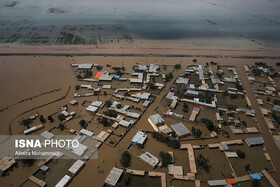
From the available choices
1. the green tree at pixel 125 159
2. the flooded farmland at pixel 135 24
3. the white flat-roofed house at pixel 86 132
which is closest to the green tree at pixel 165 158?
the green tree at pixel 125 159

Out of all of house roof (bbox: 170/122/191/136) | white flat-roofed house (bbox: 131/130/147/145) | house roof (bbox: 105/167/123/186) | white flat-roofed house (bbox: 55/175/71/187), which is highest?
house roof (bbox: 170/122/191/136)

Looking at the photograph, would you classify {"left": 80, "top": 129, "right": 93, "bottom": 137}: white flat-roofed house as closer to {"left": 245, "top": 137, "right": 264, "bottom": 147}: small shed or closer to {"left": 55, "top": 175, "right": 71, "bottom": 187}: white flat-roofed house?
{"left": 55, "top": 175, "right": 71, "bottom": 187}: white flat-roofed house

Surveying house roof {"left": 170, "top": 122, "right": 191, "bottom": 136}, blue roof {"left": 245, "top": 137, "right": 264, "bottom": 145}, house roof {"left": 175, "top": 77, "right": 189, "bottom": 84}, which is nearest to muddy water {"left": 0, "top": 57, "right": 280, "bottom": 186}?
blue roof {"left": 245, "top": 137, "right": 264, "bottom": 145}

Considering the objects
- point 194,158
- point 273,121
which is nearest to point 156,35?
point 273,121

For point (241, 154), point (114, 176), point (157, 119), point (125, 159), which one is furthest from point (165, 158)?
point (241, 154)

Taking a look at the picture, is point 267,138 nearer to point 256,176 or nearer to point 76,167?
point 256,176

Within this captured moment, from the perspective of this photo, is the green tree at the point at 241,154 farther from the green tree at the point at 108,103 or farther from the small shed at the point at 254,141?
the green tree at the point at 108,103

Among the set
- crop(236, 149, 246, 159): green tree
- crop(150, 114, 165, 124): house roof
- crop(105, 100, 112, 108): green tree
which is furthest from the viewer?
crop(105, 100, 112, 108): green tree

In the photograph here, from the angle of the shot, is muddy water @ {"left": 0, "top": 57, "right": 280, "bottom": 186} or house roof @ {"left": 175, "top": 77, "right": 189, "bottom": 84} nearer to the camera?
muddy water @ {"left": 0, "top": 57, "right": 280, "bottom": 186}
